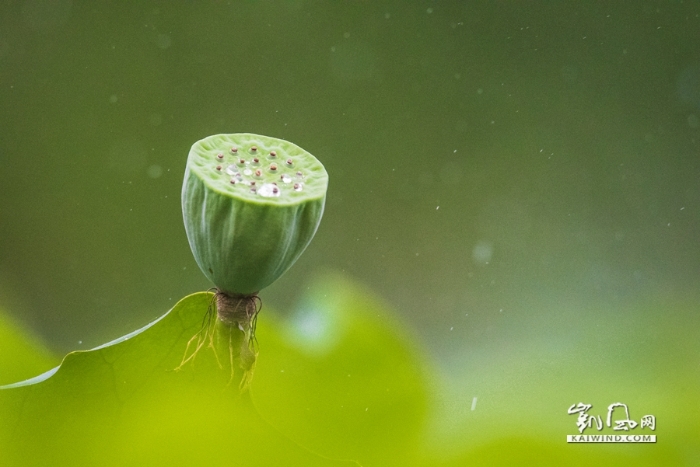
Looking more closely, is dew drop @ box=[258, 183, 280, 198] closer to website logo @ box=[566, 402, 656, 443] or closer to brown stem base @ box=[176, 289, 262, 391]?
brown stem base @ box=[176, 289, 262, 391]

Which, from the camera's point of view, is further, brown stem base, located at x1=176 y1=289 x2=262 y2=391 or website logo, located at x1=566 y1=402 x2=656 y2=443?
website logo, located at x1=566 y1=402 x2=656 y2=443

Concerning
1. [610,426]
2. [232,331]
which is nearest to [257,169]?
[232,331]

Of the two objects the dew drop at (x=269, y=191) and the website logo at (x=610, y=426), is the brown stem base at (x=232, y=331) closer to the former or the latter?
the dew drop at (x=269, y=191)

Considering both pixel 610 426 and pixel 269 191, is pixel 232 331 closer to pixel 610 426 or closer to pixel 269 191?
pixel 269 191

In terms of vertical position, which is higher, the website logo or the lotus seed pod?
the lotus seed pod

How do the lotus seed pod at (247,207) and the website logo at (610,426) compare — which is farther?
the website logo at (610,426)

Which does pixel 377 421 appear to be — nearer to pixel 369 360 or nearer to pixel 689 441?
pixel 369 360

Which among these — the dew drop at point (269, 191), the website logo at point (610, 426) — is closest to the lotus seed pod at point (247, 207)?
the dew drop at point (269, 191)

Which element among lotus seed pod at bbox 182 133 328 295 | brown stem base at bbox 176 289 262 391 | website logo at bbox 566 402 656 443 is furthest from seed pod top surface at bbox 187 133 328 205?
website logo at bbox 566 402 656 443

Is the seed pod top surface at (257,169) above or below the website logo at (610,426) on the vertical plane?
above
